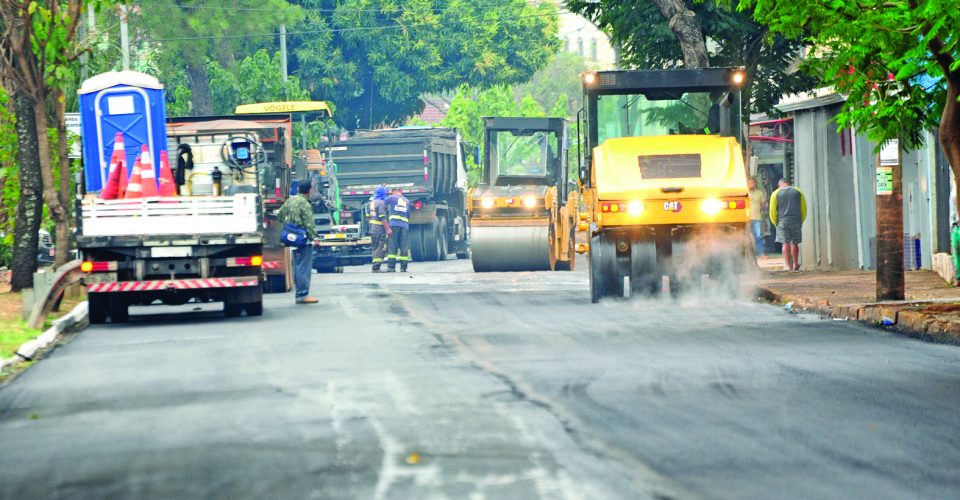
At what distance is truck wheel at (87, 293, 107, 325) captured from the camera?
19.8 metres

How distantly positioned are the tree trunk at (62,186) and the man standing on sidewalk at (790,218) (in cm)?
1259

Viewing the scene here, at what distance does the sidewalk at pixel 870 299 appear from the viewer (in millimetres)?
16031

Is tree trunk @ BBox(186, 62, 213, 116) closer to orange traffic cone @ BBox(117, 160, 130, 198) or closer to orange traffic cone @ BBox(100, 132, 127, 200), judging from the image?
orange traffic cone @ BBox(117, 160, 130, 198)

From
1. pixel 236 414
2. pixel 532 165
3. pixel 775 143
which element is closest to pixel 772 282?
pixel 532 165

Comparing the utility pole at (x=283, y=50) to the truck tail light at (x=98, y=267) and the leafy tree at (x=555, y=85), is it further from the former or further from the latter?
the leafy tree at (x=555, y=85)

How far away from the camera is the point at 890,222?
1880 cm

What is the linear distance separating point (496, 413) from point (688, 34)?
16783mm

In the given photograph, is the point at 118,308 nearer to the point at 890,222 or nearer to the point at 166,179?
the point at 166,179

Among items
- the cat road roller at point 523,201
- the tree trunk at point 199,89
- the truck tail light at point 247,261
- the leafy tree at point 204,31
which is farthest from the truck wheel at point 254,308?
the tree trunk at point 199,89

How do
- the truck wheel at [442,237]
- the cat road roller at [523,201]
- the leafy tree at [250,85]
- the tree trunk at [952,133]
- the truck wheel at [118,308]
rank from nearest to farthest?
the tree trunk at [952,133] < the truck wheel at [118,308] < the cat road roller at [523,201] < the truck wheel at [442,237] < the leafy tree at [250,85]

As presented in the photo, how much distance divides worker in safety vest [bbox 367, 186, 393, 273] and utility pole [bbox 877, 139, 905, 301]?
17.7 meters

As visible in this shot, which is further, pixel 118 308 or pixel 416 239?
pixel 416 239

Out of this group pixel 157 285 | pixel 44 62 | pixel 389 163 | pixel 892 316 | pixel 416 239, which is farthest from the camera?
pixel 389 163

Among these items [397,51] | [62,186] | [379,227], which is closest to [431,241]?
[379,227]
